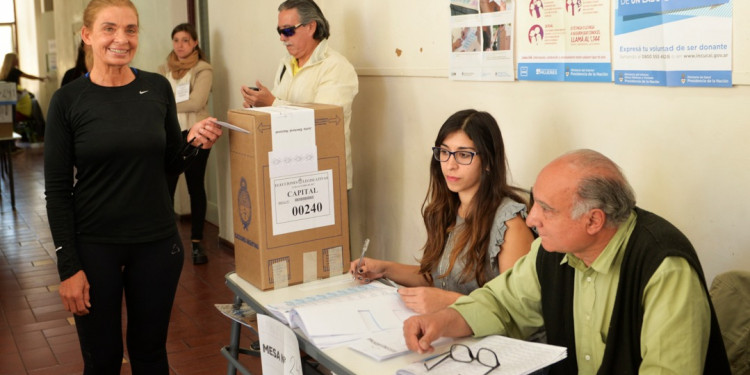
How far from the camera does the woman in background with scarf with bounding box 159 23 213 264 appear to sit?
18.4ft

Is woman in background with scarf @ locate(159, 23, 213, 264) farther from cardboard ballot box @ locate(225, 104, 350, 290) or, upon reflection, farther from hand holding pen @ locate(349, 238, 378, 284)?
hand holding pen @ locate(349, 238, 378, 284)

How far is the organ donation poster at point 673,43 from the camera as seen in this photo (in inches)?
87.4

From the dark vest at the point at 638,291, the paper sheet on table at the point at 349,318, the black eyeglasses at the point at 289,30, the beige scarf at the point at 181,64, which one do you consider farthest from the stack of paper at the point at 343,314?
the beige scarf at the point at 181,64

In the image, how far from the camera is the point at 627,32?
8.28 ft

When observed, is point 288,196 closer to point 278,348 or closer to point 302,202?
point 302,202

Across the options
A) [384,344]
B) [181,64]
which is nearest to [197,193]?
[181,64]

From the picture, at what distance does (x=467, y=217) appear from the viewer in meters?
2.50

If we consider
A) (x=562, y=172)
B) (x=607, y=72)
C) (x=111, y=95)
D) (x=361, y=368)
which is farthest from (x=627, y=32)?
(x=111, y=95)

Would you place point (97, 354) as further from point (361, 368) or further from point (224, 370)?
point (224, 370)

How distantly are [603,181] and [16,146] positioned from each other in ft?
42.0

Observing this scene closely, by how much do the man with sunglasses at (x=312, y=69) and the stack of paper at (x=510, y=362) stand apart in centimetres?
210

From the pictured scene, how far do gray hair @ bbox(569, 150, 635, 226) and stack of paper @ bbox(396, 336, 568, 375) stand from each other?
1.03 feet

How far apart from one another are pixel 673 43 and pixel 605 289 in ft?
2.91

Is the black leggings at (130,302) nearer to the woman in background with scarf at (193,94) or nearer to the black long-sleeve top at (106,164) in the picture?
the black long-sleeve top at (106,164)
